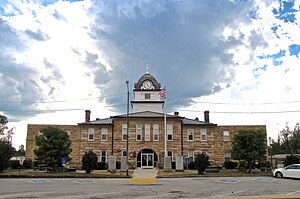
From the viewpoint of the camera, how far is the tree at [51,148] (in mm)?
37531

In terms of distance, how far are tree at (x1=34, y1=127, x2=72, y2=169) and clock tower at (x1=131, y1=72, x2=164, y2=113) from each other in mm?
22138

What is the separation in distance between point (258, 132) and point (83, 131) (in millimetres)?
25901

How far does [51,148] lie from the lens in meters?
37.7

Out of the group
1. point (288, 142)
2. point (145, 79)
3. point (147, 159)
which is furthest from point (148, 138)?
point (288, 142)

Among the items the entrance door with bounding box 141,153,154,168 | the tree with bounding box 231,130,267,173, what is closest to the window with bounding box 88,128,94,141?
the entrance door with bounding box 141,153,154,168

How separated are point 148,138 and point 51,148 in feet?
53.7

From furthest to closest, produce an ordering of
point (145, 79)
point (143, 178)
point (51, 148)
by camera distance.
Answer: point (145, 79) → point (51, 148) → point (143, 178)

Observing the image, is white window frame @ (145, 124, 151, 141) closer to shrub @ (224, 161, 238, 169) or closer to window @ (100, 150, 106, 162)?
window @ (100, 150, 106, 162)

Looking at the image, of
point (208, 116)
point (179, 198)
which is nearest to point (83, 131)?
point (208, 116)

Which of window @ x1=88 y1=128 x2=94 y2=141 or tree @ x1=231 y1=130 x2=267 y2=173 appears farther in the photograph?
window @ x1=88 y1=128 x2=94 y2=141

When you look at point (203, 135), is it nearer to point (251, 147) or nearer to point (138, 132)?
point (138, 132)

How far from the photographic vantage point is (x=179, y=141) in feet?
166

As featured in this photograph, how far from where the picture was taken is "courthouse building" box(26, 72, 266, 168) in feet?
164

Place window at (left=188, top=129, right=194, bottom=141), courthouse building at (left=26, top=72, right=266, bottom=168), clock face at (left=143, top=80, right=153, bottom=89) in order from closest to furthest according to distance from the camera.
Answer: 1. courthouse building at (left=26, top=72, right=266, bottom=168)
2. window at (left=188, top=129, right=194, bottom=141)
3. clock face at (left=143, top=80, right=153, bottom=89)
